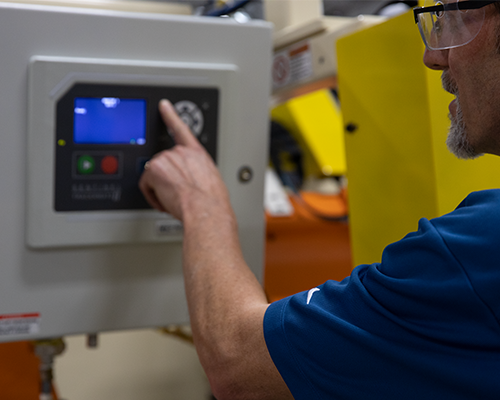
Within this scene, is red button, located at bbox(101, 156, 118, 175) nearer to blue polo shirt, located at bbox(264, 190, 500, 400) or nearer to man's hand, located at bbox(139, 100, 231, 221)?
man's hand, located at bbox(139, 100, 231, 221)

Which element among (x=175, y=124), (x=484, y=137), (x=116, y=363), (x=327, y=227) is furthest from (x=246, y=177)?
(x=116, y=363)

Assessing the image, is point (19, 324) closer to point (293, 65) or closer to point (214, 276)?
point (214, 276)

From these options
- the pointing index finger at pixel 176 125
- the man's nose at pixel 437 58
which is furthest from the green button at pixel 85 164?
the man's nose at pixel 437 58

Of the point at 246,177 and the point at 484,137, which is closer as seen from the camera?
the point at 484,137

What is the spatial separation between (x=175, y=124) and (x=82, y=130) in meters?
0.17

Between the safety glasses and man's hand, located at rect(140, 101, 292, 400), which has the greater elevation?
the safety glasses

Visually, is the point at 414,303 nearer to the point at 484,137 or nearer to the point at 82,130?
the point at 484,137

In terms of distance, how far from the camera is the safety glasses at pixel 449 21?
0.67 meters

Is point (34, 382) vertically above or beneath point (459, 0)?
beneath

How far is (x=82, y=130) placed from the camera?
100 centimetres

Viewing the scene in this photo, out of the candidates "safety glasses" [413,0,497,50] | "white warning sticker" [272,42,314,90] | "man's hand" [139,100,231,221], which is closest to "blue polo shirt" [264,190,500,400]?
"safety glasses" [413,0,497,50]

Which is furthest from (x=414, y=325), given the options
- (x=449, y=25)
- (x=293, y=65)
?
(x=293, y=65)

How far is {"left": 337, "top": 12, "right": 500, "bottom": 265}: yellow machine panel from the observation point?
2.96ft

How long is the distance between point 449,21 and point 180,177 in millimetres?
491
